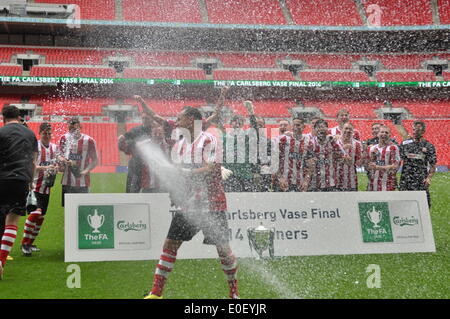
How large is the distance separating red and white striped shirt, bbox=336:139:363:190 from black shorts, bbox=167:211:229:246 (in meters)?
3.94

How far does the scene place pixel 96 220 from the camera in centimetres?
668

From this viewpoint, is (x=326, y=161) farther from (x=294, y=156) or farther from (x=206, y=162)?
(x=206, y=162)

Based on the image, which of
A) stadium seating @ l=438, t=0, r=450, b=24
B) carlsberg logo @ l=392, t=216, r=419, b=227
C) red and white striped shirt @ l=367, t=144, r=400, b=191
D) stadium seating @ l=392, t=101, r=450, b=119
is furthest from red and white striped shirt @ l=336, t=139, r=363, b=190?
stadium seating @ l=438, t=0, r=450, b=24

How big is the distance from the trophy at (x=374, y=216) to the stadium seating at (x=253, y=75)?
23699mm

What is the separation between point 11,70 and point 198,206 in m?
27.6

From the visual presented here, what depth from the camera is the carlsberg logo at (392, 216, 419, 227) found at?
740cm

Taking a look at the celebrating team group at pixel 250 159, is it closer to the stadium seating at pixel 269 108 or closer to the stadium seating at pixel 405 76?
the stadium seating at pixel 269 108

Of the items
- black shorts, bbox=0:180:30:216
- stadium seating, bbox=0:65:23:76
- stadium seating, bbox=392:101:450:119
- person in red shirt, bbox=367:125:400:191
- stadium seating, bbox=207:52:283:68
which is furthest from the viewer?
stadium seating, bbox=207:52:283:68

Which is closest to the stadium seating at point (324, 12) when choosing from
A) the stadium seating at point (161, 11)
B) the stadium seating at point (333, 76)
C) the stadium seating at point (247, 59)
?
the stadium seating at point (247, 59)

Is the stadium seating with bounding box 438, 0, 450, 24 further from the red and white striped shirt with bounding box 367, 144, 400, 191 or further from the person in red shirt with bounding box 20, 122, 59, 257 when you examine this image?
the person in red shirt with bounding box 20, 122, 59, 257

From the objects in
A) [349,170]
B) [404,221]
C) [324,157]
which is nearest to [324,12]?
[349,170]

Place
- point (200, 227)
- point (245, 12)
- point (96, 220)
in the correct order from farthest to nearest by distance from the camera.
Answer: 1. point (245, 12)
2. point (96, 220)
3. point (200, 227)
